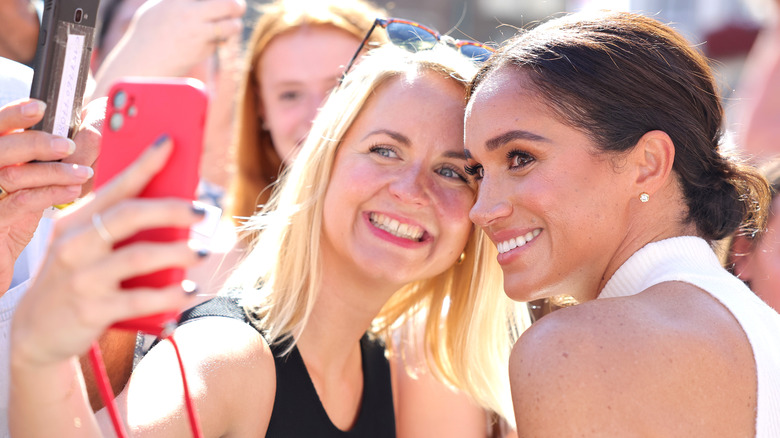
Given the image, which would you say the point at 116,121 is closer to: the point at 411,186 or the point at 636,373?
the point at 636,373

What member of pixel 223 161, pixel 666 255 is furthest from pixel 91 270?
pixel 223 161

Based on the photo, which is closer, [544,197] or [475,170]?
[544,197]

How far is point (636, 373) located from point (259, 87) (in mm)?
2822

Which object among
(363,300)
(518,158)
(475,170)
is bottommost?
(363,300)

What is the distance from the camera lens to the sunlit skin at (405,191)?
2.39 m

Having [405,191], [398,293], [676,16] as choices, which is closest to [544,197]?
[405,191]

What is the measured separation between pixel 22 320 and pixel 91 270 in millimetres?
158

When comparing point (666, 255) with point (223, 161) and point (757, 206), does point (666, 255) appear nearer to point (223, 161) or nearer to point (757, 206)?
point (757, 206)

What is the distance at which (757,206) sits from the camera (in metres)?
2.28

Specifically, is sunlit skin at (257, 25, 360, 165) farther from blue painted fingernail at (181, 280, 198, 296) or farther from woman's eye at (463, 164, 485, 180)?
blue painted fingernail at (181, 280, 198, 296)

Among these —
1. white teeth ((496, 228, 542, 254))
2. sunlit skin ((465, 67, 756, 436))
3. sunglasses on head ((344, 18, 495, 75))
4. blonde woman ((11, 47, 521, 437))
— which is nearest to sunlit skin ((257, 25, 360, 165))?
sunglasses on head ((344, 18, 495, 75))

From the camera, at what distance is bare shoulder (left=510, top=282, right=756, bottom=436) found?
4.89 feet

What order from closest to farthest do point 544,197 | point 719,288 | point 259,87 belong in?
point 719,288 → point 544,197 → point 259,87

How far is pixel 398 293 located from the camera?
286 centimetres
